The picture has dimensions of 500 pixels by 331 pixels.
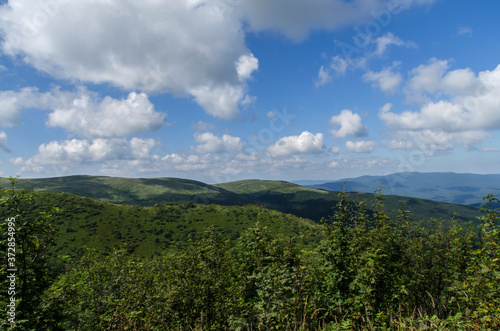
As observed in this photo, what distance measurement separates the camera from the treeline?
6117mm

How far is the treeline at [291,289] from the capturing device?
6117 mm

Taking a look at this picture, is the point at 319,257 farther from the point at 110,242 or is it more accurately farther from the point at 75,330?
the point at 110,242

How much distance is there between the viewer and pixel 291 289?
246 inches

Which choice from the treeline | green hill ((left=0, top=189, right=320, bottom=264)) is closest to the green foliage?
the treeline

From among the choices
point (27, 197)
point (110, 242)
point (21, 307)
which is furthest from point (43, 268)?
point (110, 242)

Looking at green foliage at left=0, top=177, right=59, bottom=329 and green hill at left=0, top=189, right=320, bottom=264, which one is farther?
green hill at left=0, top=189, right=320, bottom=264

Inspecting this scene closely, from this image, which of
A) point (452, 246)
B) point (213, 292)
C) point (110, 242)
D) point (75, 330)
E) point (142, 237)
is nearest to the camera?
point (75, 330)

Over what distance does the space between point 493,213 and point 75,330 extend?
15731mm

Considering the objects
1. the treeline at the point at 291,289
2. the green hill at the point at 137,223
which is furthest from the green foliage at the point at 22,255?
the green hill at the point at 137,223

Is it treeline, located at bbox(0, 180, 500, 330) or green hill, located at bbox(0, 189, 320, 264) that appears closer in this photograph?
treeline, located at bbox(0, 180, 500, 330)

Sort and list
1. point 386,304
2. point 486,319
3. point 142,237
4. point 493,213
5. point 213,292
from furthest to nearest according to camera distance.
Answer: point 142,237 < point 213,292 < point 493,213 < point 386,304 < point 486,319

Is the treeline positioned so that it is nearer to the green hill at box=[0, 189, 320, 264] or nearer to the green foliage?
the green foliage

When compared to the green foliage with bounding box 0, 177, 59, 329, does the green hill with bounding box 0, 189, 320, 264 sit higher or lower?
lower

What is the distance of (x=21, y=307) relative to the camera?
637 cm
